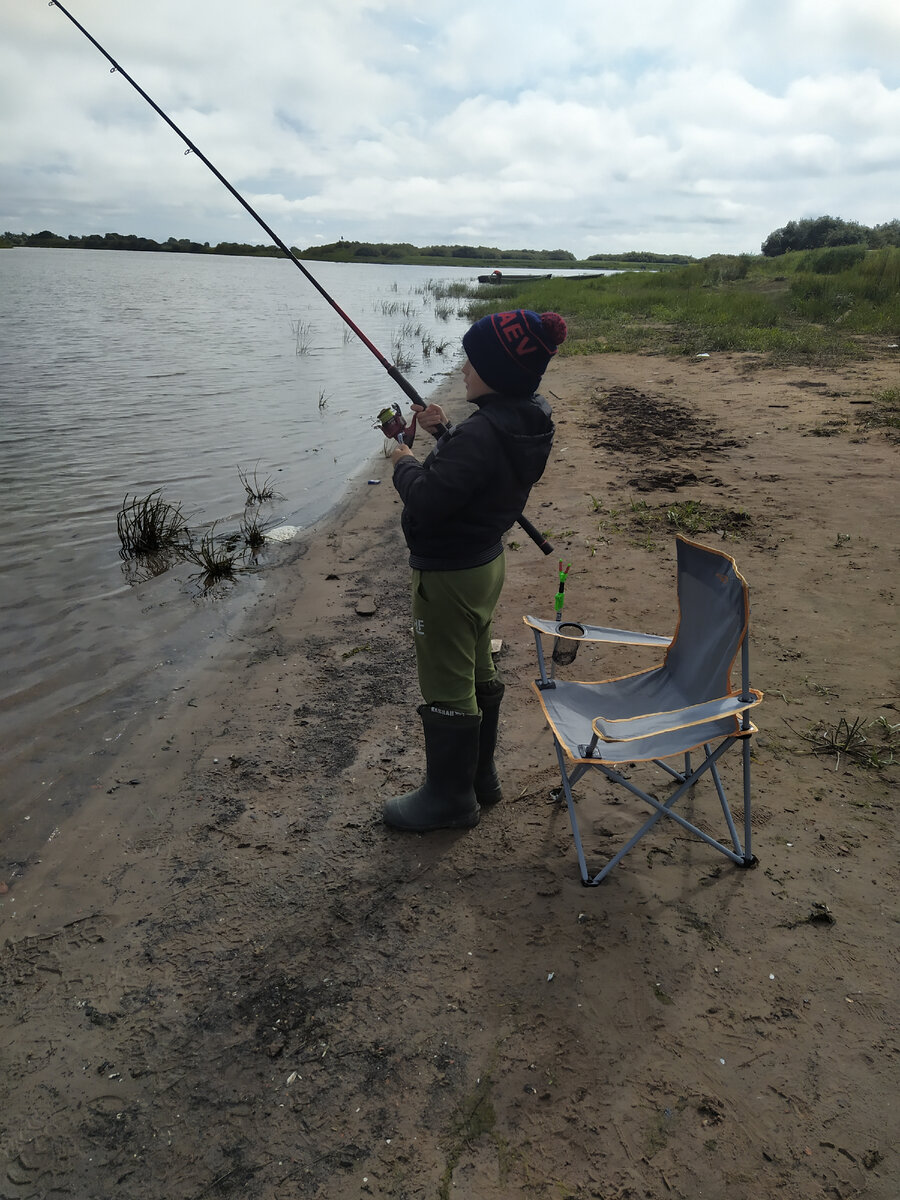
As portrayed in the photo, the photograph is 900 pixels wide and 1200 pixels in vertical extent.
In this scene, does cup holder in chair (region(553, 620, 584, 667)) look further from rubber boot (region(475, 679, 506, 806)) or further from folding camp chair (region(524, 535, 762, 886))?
rubber boot (region(475, 679, 506, 806))

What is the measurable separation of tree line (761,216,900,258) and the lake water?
781 inches

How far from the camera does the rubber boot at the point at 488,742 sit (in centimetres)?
300

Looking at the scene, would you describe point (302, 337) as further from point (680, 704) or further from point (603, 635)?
point (680, 704)

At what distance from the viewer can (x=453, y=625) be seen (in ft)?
8.64

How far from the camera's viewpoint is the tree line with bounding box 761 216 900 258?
100 feet

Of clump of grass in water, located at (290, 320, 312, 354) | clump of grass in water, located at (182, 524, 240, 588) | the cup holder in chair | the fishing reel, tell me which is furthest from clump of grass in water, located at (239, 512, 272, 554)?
clump of grass in water, located at (290, 320, 312, 354)

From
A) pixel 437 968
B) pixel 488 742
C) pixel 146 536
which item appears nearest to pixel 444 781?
pixel 488 742

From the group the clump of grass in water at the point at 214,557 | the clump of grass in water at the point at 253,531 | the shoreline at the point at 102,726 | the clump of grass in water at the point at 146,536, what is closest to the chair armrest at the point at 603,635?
the shoreline at the point at 102,726

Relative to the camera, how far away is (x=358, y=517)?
7.70 metres

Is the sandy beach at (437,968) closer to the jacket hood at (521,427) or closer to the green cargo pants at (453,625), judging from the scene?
the green cargo pants at (453,625)

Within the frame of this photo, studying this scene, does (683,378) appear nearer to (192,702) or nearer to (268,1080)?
(192,702)

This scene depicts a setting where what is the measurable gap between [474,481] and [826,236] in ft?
137

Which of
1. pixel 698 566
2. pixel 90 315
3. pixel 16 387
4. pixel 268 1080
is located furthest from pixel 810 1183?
pixel 90 315

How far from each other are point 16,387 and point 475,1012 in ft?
50.4
